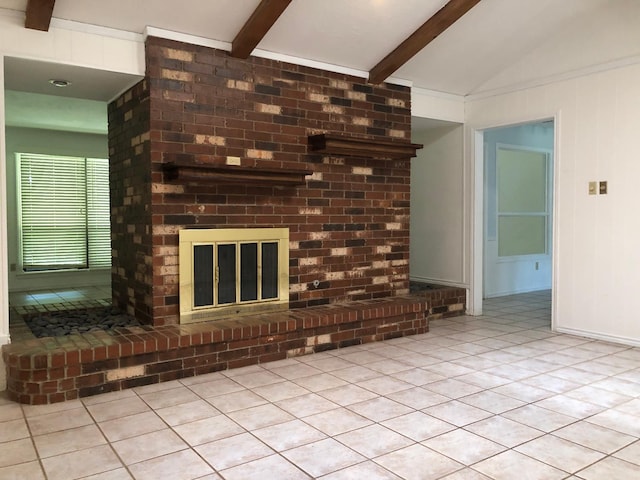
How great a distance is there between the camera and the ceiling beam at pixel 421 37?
3.95 meters

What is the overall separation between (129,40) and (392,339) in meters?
3.19

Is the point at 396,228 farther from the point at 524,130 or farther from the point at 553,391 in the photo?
the point at 524,130

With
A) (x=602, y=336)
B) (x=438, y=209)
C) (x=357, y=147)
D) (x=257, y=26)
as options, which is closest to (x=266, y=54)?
(x=257, y=26)

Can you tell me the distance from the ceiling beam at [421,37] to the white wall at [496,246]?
2.37 metres

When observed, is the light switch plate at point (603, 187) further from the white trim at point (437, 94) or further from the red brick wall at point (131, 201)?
the red brick wall at point (131, 201)

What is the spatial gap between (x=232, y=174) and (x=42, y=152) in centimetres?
430

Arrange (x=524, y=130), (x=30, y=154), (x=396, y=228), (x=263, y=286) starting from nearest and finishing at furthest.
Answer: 1. (x=263, y=286)
2. (x=396, y=228)
3. (x=30, y=154)
4. (x=524, y=130)

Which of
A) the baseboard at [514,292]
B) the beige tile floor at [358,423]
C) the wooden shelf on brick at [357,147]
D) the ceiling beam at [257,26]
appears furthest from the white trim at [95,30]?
the baseboard at [514,292]

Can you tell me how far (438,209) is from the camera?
6094 mm

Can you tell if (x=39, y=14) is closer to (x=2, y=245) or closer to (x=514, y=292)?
(x=2, y=245)

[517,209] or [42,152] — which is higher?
[42,152]

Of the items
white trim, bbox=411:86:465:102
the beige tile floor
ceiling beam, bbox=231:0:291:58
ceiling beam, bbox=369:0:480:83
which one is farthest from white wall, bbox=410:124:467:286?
ceiling beam, bbox=231:0:291:58

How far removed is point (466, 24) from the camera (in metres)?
4.39

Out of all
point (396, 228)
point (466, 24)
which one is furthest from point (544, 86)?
point (396, 228)
